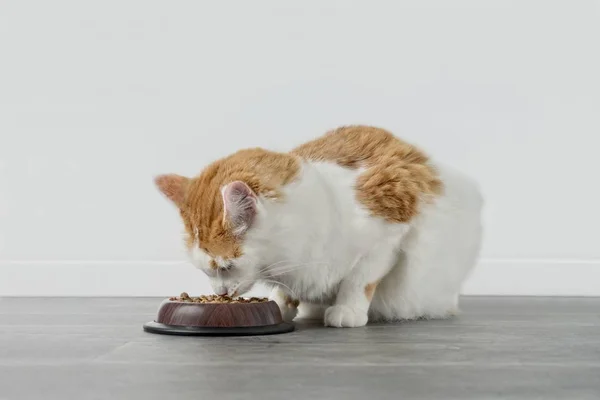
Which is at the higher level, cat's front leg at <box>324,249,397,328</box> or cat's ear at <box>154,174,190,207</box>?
cat's ear at <box>154,174,190,207</box>

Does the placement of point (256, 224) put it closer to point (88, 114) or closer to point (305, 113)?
point (305, 113)

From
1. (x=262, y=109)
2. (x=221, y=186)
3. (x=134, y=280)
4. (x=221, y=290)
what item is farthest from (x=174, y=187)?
(x=134, y=280)

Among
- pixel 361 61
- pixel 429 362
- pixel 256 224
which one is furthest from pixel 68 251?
pixel 429 362


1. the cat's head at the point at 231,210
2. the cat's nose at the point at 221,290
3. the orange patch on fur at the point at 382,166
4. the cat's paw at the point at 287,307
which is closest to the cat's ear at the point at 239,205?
the cat's head at the point at 231,210

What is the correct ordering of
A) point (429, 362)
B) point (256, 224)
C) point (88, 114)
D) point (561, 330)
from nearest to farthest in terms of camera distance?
point (429, 362), point (256, 224), point (561, 330), point (88, 114)

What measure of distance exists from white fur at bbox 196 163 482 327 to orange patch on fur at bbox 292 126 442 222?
3cm

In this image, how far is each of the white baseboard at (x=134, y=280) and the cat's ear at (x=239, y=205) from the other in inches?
80.9

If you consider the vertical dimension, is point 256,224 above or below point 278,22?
below

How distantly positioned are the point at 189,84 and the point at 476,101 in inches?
49.4

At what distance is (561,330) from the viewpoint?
2223mm

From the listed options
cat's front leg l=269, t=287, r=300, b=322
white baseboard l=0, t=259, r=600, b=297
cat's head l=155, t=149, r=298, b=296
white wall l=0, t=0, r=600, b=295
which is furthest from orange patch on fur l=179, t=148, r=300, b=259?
white baseboard l=0, t=259, r=600, b=297

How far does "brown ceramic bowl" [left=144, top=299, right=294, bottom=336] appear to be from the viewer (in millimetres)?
2039

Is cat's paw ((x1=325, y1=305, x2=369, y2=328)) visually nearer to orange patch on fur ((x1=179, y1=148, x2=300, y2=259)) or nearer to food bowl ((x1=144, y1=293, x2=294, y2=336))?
food bowl ((x1=144, y1=293, x2=294, y2=336))

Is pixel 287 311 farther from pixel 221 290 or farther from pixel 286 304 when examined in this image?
pixel 221 290
